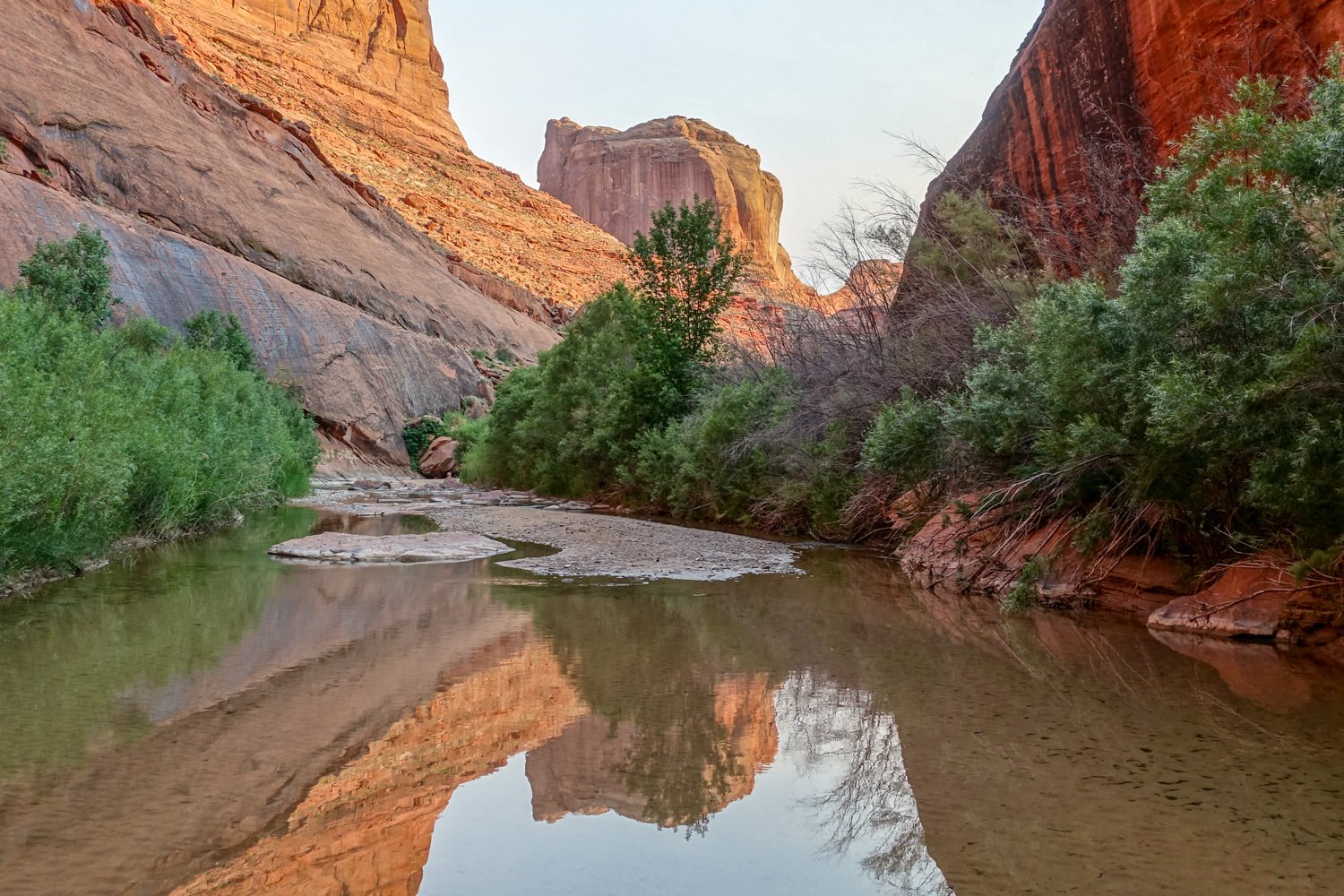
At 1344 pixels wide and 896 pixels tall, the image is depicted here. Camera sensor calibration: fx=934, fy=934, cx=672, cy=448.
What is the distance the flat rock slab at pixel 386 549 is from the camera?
37.7ft

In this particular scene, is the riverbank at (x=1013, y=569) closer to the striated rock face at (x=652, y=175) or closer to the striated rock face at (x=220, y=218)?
the striated rock face at (x=220, y=218)

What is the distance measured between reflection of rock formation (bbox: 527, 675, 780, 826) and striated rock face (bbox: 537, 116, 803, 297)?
123828 mm

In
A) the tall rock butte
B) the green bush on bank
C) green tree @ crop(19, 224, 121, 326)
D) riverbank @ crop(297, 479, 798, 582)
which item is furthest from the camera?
green tree @ crop(19, 224, 121, 326)

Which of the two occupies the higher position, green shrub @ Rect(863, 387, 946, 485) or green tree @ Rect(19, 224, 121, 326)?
green tree @ Rect(19, 224, 121, 326)

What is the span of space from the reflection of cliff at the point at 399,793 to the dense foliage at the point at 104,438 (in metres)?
4.50

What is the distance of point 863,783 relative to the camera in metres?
4.00

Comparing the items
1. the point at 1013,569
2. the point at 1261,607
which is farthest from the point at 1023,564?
the point at 1261,607

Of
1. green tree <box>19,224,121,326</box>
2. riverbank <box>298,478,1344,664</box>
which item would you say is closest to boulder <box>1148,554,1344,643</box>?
riverbank <box>298,478,1344,664</box>

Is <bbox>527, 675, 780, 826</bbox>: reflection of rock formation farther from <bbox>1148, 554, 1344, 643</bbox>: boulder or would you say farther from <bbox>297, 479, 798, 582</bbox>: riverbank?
<bbox>297, 479, 798, 582</bbox>: riverbank

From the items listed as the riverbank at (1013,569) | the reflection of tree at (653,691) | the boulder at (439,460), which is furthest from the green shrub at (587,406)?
the reflection of tree at (653,691)

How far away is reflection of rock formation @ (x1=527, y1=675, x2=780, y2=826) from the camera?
11.9 feet

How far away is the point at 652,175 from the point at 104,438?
13016 cm

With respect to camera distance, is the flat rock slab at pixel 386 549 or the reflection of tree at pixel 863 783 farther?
the flat rock slab at pixel 386 549

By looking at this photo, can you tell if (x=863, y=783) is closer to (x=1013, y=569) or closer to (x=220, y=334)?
(x=1013, y=569)
